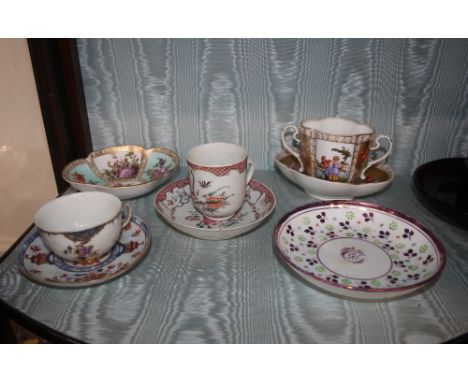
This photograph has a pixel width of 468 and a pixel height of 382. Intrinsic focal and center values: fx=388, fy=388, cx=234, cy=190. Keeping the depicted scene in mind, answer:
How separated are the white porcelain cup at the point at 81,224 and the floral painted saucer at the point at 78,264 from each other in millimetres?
19

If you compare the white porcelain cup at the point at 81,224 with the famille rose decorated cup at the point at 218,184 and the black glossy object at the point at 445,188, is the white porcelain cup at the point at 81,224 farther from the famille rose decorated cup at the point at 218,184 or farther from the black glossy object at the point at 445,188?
the black glossy object at the point at 445,188

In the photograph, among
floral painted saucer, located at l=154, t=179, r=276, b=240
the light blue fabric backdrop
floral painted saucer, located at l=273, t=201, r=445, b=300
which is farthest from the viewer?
the light blue fabric backdrop

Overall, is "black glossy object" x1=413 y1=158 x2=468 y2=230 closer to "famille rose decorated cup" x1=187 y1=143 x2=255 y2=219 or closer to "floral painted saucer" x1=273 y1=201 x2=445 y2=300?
"floral painted saucer" x1=273 y1=201 x2=445 y2=300

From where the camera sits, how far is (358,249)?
0.64m

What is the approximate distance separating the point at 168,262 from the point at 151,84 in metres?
0.41

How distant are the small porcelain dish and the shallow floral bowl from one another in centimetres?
25

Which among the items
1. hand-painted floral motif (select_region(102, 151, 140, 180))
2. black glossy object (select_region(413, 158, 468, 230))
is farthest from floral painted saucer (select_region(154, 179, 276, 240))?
black glossy object (select_region(413, 158, 468, 230))

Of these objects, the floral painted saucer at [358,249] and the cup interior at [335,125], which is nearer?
the floral painted saucer at [358,249]

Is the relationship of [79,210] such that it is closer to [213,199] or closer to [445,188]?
[213,199]

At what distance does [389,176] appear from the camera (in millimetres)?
782

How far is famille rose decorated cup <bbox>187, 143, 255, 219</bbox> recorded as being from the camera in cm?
65

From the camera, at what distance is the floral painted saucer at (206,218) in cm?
65

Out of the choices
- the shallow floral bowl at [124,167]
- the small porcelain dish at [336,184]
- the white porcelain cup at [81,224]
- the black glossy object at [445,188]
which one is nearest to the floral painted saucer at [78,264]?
the white porcelain cup at [81,224]
